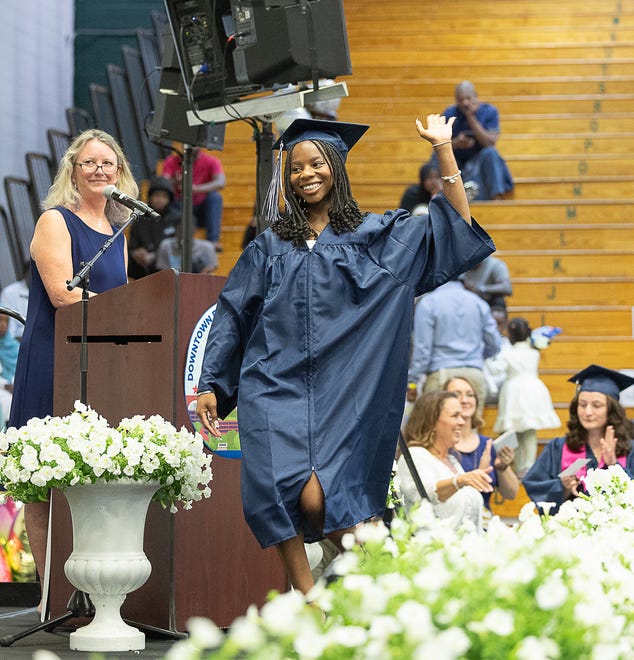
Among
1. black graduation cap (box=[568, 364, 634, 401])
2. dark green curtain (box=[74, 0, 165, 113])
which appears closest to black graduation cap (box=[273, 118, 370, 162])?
black graduation cap (box=[568, 364, 634, 401])

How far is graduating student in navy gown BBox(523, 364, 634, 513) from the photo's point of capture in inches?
205

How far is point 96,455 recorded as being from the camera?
344 cm

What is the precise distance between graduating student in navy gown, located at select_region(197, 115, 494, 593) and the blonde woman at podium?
765 millimetres

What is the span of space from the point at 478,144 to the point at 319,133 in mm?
7022

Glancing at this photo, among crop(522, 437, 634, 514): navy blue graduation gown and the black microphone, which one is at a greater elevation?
the black microphone

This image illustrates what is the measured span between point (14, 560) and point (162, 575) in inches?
50.3

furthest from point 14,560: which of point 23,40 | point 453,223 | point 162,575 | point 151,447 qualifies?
point 23,40

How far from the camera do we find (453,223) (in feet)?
10.7

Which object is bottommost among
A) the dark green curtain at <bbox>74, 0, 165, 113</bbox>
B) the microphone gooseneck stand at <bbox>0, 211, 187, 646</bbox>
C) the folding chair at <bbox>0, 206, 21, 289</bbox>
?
the microphone gooseneck stand at <bbox>0, 211, 187, 646</bbox>

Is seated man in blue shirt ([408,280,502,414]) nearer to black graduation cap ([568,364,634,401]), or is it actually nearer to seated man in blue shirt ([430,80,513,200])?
black graduation cap ([568,364,634,401])

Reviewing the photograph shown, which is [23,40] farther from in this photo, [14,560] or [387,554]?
[387,554]

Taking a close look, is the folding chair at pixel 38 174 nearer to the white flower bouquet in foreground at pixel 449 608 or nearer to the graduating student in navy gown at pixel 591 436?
the graduating student in navy gown at pixel 591 436

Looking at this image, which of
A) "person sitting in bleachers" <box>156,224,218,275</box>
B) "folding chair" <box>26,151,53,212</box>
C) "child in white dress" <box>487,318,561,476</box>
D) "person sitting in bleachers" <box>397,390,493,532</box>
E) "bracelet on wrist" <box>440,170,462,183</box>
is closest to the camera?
"bracelet on wrist" <box>440,170,462,183</box>

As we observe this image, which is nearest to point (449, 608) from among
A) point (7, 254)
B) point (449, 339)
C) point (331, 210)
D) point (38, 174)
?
point (331, 210)
